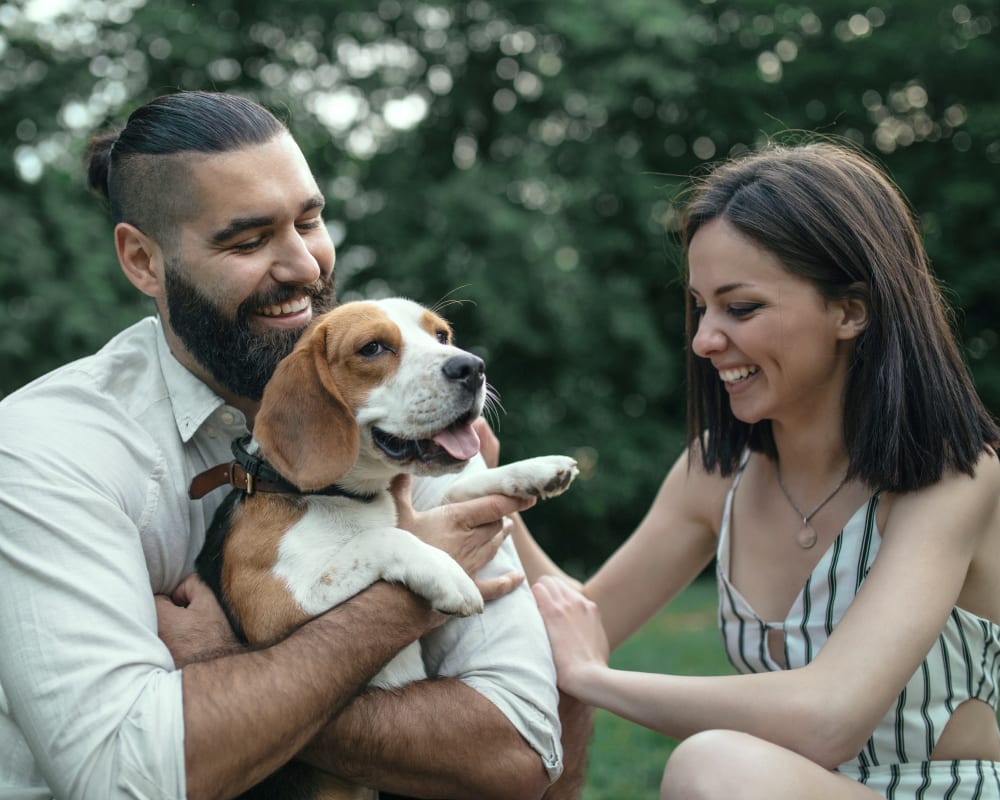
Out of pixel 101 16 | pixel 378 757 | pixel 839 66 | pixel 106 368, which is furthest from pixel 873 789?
pixel 839 66

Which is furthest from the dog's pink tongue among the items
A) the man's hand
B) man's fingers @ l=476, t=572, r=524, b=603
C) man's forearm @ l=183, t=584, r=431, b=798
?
the man's hand

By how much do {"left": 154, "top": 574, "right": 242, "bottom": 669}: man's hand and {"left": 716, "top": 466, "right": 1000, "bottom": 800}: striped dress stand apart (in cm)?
154

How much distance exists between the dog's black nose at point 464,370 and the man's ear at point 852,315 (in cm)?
105

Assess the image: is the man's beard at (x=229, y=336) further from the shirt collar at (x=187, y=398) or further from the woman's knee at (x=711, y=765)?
the woman's knee at (x=711, y=765)

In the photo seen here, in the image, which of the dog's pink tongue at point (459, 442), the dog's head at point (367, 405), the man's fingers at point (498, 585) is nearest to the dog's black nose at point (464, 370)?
the dog's head at point (367, 405)

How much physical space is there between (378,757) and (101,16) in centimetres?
1036

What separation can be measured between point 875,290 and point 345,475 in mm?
1556

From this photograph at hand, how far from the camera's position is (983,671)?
9.60ft

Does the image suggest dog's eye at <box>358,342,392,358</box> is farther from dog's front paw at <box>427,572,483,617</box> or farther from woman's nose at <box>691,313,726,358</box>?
woman's nose at <box>691,313,726,358</box>

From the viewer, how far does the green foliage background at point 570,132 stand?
36.9 ft

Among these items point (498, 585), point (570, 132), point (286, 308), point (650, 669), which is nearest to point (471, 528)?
point (498, 585)

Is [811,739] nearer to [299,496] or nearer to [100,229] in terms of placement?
[299,496]

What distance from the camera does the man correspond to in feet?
7.62

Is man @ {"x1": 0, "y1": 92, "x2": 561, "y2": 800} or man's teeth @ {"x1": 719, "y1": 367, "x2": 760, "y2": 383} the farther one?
man's teeth @ {"x1": 719, "y1": 367, "x2": 760, "y2": 383}
